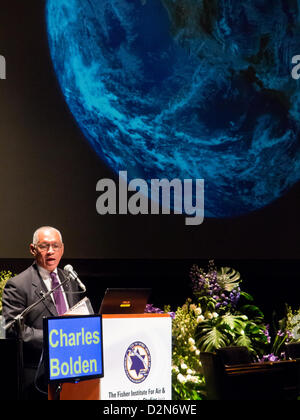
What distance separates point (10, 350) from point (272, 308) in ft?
13.0

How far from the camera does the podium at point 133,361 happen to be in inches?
134

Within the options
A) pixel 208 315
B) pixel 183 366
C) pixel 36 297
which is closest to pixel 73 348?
pixel 36 297

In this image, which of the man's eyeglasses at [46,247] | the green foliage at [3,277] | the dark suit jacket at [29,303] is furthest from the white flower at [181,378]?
the green foliage at [3,277]

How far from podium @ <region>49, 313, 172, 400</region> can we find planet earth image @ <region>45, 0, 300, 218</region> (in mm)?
2863

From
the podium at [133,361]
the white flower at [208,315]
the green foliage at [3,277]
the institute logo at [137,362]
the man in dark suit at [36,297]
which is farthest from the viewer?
the green foliage at [3,277]

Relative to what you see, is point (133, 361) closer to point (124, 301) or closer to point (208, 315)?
point (124, 301)

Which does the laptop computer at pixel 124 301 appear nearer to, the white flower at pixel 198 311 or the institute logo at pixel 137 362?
the institute logo at pixel 137 362

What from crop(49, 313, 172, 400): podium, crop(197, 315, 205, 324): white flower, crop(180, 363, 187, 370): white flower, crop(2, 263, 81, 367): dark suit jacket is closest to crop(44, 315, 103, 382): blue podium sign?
crop(49, 313, 172, 400): podium

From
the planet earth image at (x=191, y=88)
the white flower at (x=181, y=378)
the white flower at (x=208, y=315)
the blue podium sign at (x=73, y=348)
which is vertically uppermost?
the planet earth image at (x=191, y=88)

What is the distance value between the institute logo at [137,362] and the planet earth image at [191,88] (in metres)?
2.95

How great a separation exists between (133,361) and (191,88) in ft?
12.2

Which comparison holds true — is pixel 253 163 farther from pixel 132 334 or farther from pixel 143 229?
pixel 132 334

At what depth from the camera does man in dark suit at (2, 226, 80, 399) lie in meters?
3.92
